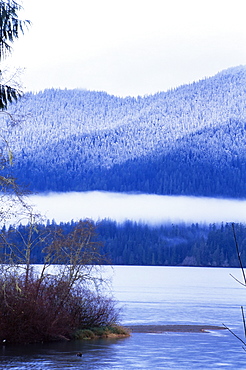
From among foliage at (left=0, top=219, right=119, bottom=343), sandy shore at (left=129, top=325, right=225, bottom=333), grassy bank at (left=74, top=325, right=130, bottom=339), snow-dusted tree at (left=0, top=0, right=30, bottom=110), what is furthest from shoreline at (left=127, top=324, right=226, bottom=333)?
snow-dusted tree at (left=0, top=0, right=30, bottom=110)

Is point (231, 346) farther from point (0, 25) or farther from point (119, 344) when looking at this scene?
point (0, 25)

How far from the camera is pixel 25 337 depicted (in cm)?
4525

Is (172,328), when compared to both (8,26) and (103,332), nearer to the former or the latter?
(103,332)

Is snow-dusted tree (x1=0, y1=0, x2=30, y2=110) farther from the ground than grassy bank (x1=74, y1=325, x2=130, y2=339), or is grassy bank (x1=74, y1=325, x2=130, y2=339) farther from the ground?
snow-dusted tree (x1=0, y1=0, x2=30, y2=110)

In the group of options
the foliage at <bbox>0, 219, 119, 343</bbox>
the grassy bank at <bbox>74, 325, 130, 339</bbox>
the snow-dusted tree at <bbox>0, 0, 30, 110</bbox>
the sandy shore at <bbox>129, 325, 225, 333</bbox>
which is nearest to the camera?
the snow-dusted tree at <bbox>0, 0, 30, 110</bbox>

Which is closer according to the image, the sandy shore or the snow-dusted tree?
the snow-dusted tree

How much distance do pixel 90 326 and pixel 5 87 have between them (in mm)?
35358

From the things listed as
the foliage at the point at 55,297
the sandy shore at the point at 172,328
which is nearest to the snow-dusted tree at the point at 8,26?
the foliage at the point at 55,297

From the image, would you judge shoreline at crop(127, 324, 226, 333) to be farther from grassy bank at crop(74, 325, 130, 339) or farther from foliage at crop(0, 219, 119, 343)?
foliage at crop(0, 219, 119, 343)

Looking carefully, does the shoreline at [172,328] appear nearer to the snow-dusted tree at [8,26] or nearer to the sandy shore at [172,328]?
the sandy shore at [172,328]

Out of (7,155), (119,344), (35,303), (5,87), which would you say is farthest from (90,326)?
(5,87)

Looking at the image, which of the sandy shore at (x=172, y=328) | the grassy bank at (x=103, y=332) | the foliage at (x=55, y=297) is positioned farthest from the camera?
the sandy shore at (x=172, y=328)

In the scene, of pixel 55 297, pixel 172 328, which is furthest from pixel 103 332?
pixel 172 328

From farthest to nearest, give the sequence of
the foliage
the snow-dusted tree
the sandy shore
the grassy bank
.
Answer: the sandy shore < the grassy bank < the foliage < the snow-dusted tree
